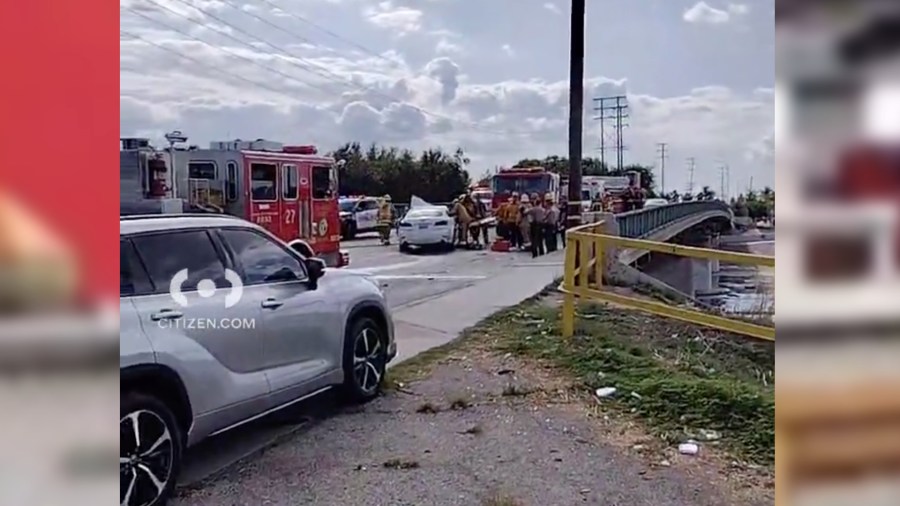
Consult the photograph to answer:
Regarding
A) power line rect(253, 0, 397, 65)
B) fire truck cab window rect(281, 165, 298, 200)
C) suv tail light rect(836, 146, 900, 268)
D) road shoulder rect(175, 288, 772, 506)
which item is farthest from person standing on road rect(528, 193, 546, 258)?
suv tail light rect(836, 146, 900, 268)

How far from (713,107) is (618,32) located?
0.34m

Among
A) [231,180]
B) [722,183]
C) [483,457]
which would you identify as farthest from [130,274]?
[722,183]

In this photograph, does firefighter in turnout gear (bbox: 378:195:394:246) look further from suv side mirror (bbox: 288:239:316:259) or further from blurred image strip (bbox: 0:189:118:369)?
blurred image strip (bbox: 0:189:118:369)

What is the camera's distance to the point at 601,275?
8.18 feet

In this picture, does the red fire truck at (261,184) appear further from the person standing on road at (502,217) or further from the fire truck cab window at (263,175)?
the person standing on road at (502,217)

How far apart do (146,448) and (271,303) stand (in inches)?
19.8

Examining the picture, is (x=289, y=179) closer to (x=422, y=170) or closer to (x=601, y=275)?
(x=422, y=170)

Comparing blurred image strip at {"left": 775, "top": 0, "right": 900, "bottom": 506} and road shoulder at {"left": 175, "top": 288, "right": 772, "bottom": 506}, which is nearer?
blurred image strip at {"left": 775, "top": 0, "right": 900, "bottom": 506}

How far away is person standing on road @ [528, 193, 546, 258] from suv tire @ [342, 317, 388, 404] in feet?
1.73

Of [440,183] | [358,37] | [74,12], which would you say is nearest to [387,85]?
[358,37]

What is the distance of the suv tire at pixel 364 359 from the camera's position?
2.48 m

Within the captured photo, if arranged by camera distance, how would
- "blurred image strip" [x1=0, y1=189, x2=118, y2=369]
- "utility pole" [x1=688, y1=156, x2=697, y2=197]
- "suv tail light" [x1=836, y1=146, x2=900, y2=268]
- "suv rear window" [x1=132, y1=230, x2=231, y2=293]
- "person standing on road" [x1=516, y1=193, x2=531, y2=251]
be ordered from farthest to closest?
"person standing on road" [x1=516, y1=193, x2=531, y2=251]
"utility pole" [x1=688, y1=156, x2=697, y2=197]
"suv rear window" [x1=132, y1=230, x2=231, y2=293]
"blurred image strip" [x1=0, y1=189, x2=118, y2=369]
"suv tail light" [x1=836, y1=146, x2=900, y2=268]

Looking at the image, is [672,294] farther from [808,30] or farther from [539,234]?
[808,30]

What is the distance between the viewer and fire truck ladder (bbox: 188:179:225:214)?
2307 millimetres
